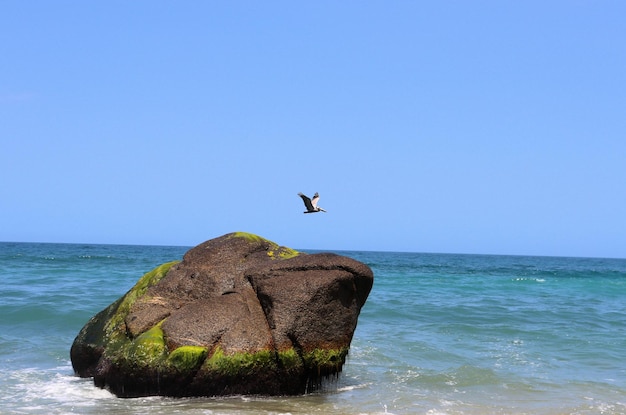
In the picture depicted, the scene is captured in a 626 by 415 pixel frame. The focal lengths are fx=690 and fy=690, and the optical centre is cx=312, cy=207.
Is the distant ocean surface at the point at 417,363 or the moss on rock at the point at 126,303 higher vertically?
the moss on rock at the point at 126,303

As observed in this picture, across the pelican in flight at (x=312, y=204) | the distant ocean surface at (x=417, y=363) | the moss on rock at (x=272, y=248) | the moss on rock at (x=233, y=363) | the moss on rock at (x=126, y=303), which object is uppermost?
the pelican in flight at (x=312, y=204)

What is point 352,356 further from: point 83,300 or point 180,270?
point 83,300

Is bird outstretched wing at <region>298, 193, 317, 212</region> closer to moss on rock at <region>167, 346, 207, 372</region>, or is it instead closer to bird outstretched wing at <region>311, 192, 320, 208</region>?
bird outstretched wing at <region>311, 192, 320, 208</region>

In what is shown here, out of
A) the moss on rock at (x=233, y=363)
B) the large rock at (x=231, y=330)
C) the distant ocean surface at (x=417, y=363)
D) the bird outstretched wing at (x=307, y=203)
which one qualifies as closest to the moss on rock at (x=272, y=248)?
the large rock at (x=231, y=330)

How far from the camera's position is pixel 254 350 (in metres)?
9.16

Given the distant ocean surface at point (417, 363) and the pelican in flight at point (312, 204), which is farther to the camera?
the pelican in flight at point (312, 204)

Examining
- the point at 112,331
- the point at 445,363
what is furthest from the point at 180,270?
the point at 445,363

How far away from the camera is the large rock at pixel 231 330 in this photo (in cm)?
913

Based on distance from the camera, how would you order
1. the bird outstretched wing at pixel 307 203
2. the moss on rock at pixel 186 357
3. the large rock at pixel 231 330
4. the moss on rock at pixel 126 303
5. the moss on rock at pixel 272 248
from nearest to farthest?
1. the moss on rock at pixel 186 357
2. the large rock at pixel 231 330
3. the moss on rock at pixel 126 303
4. the moss on rock at pixel 272 248
5. the bird outstretched wing at pixel 307 203

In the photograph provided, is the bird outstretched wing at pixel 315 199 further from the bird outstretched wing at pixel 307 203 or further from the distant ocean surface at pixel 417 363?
the distant ocean surface at pixel 417 363

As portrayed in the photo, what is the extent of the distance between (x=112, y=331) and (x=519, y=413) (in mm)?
5828

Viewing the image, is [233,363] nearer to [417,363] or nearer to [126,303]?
[126,303]

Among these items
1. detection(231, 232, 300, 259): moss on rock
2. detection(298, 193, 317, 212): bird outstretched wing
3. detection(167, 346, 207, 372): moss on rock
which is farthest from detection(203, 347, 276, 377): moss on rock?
detection(298, 193, 317, 212): bird outstretched wing

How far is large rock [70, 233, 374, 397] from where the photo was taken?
9.13 metres
